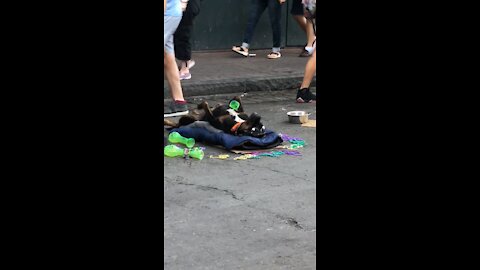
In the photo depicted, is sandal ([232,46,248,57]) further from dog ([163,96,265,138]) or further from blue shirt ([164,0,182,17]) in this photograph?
dog ([163,96,265,138])

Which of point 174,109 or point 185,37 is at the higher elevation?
point 185,37

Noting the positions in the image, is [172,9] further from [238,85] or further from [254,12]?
[254,12]

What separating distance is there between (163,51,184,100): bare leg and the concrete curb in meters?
0.96

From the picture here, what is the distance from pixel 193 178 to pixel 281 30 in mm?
6583

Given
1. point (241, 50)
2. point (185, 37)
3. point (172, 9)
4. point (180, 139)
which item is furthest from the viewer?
point (241, 50)

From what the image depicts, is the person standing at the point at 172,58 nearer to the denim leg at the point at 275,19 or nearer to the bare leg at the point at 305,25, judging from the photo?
the denim leg at the point at 275,19

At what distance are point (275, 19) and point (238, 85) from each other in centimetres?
199

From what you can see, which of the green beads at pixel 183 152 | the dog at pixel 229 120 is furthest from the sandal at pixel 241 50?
the green beads at pixel 183 152

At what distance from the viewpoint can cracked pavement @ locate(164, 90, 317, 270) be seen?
4.00m

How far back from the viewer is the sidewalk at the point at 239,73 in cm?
924

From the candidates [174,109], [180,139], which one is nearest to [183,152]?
[180,139]

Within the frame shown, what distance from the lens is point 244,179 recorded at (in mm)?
5555

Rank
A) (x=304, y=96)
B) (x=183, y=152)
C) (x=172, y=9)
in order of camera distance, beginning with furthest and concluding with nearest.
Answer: (x=304, y=96), (x=172, y=9), (x=183, y=152)

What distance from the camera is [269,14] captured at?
11.1 meters
